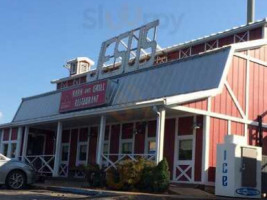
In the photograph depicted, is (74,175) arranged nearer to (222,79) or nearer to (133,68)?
(133,68)

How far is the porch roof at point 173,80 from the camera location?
18.5 meters

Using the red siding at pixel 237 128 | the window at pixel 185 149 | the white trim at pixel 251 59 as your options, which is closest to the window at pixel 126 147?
the window at pixel 185 149

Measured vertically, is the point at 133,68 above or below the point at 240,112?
above

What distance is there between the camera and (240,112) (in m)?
19.5

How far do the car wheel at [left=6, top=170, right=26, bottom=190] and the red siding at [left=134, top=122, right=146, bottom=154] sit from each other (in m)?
5.70

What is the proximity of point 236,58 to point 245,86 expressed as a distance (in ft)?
4.29

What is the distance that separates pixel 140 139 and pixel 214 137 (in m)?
4.05

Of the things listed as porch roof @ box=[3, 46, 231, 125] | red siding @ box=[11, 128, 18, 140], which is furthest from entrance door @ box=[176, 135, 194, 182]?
red siding @ box=[11, 128, 18, 140]

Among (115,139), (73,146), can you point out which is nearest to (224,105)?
(115,139)

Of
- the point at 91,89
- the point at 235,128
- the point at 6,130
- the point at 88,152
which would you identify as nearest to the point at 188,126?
the point at 235,128

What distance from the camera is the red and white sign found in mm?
21812

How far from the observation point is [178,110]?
17125 millimetres

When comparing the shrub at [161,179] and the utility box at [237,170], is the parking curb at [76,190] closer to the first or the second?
the shrub at [161,179]

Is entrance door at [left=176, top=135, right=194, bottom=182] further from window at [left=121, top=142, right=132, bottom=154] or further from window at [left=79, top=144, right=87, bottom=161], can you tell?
window at [left=79, top=144, right=87, bottom=161]
